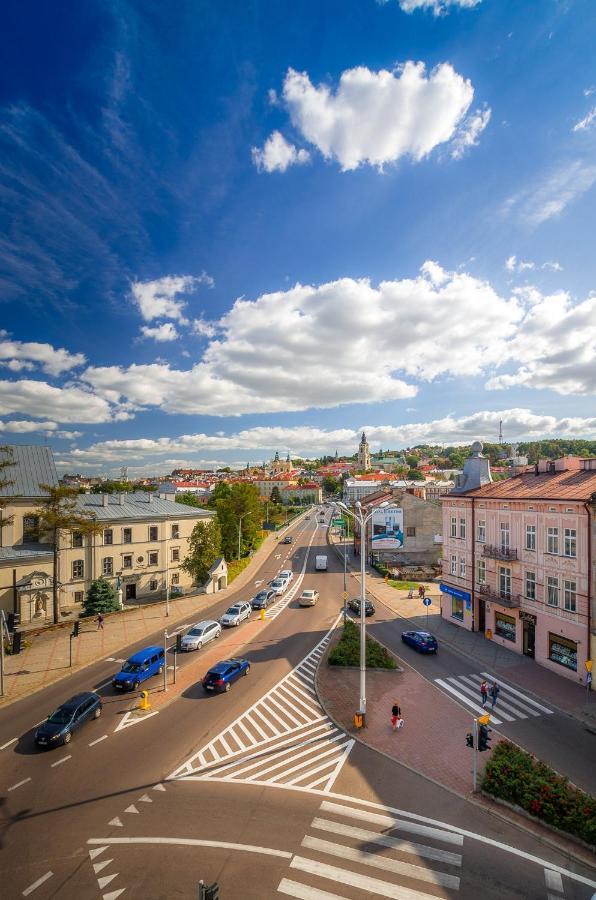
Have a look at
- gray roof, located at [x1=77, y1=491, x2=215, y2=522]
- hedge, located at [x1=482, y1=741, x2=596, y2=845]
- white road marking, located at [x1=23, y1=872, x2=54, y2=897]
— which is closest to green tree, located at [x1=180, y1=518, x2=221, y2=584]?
gray roof, located at [x1=77, y1=491, x2=215, y2=522]

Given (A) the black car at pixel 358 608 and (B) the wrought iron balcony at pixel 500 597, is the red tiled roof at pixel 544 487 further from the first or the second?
(A) the black car at pixel 358 608

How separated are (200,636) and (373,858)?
2011 cm

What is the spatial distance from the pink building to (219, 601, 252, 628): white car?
675 inches

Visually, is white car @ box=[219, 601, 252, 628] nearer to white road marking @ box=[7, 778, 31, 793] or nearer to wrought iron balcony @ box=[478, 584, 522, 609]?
wrought iron balcony @ box=[478, 584, 522, 609]

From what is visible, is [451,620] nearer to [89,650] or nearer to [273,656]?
[273,656]

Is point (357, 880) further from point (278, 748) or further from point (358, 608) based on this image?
point (358, 608)

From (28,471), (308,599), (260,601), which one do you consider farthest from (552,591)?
(28,471)

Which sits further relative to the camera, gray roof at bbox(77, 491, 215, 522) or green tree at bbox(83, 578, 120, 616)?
gray roof at bbox(77, 491, 215, 522)

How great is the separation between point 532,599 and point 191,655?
2269cm

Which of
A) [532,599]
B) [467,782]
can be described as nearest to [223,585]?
[532,599]

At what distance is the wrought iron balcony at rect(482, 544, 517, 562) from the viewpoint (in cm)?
2967

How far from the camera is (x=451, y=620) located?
36.4 m

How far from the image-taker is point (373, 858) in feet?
40.1

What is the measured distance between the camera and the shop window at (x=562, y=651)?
2486 cm
